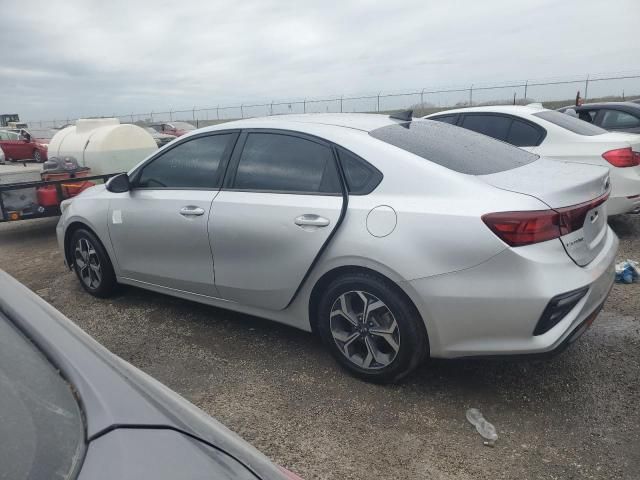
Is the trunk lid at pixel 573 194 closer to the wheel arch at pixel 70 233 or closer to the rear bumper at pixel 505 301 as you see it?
the rear bumper at pixel 505 301

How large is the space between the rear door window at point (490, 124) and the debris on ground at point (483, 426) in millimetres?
4249

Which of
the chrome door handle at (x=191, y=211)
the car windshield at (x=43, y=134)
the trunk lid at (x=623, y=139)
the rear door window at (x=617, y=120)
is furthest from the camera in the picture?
the car windshield at (x=43, y=134)

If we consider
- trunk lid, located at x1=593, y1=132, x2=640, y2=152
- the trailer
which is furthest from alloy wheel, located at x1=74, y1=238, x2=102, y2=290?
trunk lid, located at x1=593, y1=132, x2=640, y2=152

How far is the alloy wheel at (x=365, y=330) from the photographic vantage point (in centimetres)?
288

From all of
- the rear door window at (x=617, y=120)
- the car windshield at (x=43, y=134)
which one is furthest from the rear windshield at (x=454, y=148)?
the car windshield at (x=43, y=134)

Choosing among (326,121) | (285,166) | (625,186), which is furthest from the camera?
(625,186)

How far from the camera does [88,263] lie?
462cm

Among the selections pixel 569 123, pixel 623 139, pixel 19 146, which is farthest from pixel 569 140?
pixel 19 146

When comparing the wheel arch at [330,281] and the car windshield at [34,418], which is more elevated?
the car windshield at [34,418]

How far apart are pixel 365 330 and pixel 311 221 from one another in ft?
2.32

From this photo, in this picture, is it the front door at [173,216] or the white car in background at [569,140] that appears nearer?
the front door at [173,216]

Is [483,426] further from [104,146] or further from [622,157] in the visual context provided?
→ [104,146]

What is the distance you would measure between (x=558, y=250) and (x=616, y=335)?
1.43 meters

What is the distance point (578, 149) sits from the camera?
566 centimetres
